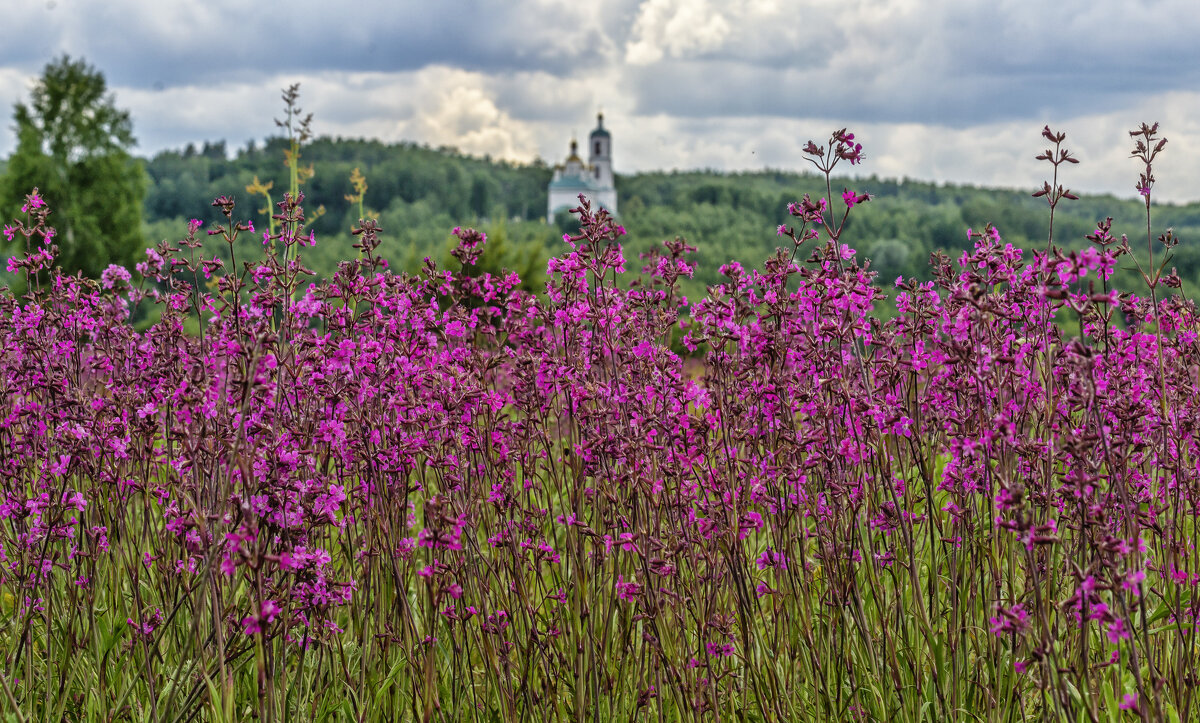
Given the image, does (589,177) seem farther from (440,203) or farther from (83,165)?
(83,165)

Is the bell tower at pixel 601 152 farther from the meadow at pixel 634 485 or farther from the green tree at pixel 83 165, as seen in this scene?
the meadow at pixel 634 485

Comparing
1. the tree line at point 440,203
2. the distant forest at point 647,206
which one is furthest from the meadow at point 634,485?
the distant forest at point 647,206

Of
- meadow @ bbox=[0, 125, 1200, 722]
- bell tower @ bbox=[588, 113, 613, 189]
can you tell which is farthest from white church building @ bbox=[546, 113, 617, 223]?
meadow @ bbox=[0, 125, 1200, 722]

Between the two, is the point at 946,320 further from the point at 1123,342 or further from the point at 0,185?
the point at 0,185

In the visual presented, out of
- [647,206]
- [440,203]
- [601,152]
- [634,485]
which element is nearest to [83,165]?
[634,485]

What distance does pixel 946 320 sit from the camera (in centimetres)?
365

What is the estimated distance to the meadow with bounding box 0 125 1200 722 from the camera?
3.19m

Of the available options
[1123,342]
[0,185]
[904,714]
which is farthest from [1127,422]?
[0,185]

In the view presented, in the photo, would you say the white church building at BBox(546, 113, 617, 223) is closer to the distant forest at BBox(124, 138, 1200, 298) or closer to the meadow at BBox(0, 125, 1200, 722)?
the distant forest at BBox(124, 138, 1200, 298)

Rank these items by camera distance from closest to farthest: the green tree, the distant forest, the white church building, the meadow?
the meadow, the green tree, the distant forest, the white church building

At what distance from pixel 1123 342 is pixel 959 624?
139 cm

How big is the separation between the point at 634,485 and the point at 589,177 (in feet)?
467

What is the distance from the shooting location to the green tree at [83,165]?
131ft

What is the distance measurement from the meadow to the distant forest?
65671 mm
